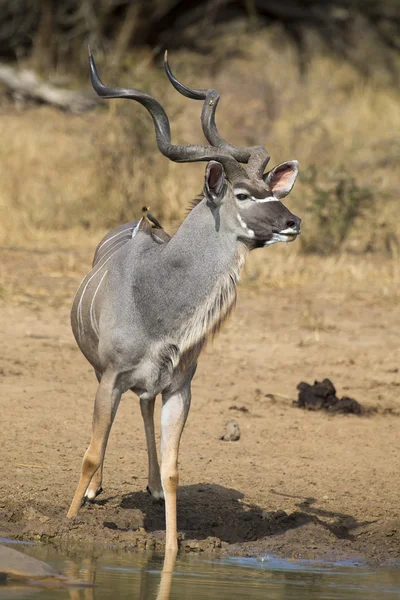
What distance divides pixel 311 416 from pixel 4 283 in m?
3.20

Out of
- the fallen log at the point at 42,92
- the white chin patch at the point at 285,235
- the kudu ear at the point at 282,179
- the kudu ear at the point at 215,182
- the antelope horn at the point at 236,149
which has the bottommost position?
the white chin patch at the point at 285,235

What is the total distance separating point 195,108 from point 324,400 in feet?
27.7

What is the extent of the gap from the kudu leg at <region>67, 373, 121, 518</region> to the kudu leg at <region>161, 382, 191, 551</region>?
0.23 metres

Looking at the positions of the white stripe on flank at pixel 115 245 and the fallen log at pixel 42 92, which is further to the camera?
the fallen log at pixel 42 92

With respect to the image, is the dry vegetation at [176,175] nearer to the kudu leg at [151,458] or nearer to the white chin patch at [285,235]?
the kudu leg at [151,458]

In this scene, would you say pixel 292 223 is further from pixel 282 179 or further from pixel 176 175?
pixel 176 175

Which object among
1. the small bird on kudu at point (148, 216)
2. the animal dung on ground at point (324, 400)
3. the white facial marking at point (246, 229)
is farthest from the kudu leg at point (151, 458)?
the animal dung on ground at point (324, 400)

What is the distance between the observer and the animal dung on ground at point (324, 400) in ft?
23.1

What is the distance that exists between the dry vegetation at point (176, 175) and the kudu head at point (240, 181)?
427 centimetres

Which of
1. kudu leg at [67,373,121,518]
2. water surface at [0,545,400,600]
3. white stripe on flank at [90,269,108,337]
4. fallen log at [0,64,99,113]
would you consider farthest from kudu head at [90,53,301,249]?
fallen log at [0,64,99,113]

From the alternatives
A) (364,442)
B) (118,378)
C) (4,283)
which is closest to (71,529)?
(118,378)

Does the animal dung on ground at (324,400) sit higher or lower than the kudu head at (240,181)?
lower

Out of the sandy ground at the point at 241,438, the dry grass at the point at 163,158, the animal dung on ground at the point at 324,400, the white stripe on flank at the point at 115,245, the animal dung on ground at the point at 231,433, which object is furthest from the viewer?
the dry grass at the point at 163,158

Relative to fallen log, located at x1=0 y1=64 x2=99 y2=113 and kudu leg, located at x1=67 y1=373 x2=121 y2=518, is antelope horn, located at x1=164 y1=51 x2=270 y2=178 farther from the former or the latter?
fallen log, located at x1=0 y1=64 x2=99 y2=113
